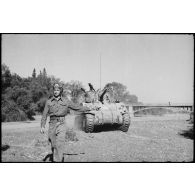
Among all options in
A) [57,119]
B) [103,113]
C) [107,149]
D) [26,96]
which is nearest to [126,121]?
[103,113]

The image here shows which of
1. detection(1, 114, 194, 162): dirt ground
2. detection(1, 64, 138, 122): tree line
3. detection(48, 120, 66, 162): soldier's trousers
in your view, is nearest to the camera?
detection(48, 120, 66, 162): soldier's trousers

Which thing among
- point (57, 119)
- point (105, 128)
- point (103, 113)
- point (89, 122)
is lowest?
point (105, 128)

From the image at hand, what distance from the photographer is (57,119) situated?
6266 millimetres

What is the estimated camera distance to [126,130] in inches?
464

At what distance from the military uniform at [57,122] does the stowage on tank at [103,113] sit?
15.0ft

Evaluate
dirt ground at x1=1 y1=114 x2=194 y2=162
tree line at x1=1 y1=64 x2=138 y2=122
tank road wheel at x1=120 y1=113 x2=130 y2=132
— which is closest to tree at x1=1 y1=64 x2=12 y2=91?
tree line at x1=1 y1=64 x2=138 y2=122

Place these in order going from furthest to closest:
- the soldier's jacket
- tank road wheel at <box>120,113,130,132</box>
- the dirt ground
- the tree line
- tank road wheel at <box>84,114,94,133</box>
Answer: the tree line < tank road wheel at <box>120,113,130,132</box> < tank road wheel at <box>84,114,94,133</box> < the dirt ground < the soldier's jacket

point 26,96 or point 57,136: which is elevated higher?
point 26,96

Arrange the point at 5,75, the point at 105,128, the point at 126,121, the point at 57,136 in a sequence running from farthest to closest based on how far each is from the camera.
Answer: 1. the point at 105,128
2. the point at 5,75
3. the point at 126,121
4. the point at 57,136

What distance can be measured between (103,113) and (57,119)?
5.02m

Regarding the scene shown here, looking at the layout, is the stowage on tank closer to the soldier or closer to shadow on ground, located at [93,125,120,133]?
shadow on ground, located at [93,125,120,133]

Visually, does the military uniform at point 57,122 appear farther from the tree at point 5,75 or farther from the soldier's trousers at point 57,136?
the tree at point 5,75

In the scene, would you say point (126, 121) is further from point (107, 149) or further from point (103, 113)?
point (107, 149)

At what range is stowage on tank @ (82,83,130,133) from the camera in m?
11.1
